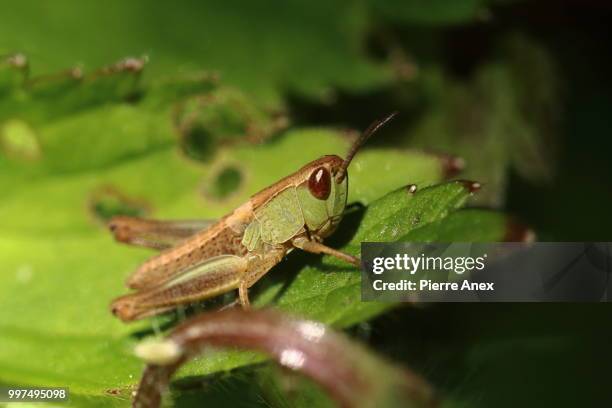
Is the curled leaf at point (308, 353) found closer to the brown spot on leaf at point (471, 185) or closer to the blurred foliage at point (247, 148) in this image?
the blurred foliage at point (247, 148)

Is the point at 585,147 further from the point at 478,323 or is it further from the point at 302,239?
the point at 302,239

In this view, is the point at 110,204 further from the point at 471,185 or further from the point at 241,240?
the point at 471,185

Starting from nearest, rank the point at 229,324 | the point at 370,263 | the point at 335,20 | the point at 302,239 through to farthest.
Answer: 1. the point at 229,324
2. the point at 370,263
3. the point at 302,239
4. the point at 335,20

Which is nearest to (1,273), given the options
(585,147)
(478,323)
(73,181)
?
(73,181)

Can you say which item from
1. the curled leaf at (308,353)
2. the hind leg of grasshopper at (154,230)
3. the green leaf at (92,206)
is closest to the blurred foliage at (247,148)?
the green leaf at (92,206)

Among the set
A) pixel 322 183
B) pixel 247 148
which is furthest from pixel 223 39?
pixel 322 183

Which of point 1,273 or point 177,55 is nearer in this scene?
point 1,273
